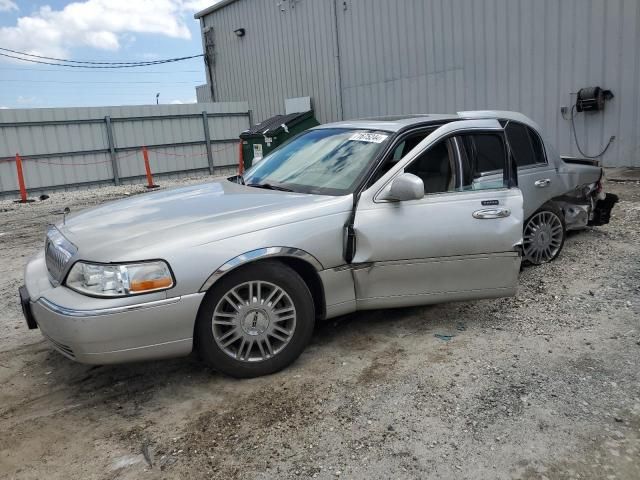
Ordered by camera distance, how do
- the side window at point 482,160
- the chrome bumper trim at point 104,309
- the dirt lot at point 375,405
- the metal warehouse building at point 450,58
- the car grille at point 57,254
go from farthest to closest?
the metal warehouse building at point 450,58 < the side window at point 482,160 < the car grille at point 57,254 < the chrome bumper trim at point 104,309 < the dirt lot at point 375,405

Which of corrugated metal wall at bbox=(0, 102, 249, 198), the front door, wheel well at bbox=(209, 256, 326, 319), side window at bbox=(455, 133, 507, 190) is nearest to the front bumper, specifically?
wheel well at bbox=(209, 256, 326, 319)

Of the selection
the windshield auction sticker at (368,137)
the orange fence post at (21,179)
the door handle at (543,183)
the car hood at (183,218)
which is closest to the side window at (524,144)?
the door handle at (543,183)

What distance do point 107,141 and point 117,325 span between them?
15.5m

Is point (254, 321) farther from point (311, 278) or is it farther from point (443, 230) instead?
point (443, 230)

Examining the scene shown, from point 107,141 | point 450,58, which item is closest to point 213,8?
point 107,141

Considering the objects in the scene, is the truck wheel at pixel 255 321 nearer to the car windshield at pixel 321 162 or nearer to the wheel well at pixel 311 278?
the wheel well at pixel 311 278

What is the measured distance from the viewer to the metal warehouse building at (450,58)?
33.2 ft

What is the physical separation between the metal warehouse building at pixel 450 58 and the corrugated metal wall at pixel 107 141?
199 centimetres

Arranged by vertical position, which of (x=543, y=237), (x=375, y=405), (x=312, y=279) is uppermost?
(x=312, y=279)

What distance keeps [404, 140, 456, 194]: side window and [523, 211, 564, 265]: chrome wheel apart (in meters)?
1.85

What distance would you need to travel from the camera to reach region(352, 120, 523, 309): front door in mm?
3617

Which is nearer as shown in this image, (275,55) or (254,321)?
(254,321)

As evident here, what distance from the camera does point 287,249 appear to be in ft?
10.9

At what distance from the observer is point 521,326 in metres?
4.13
